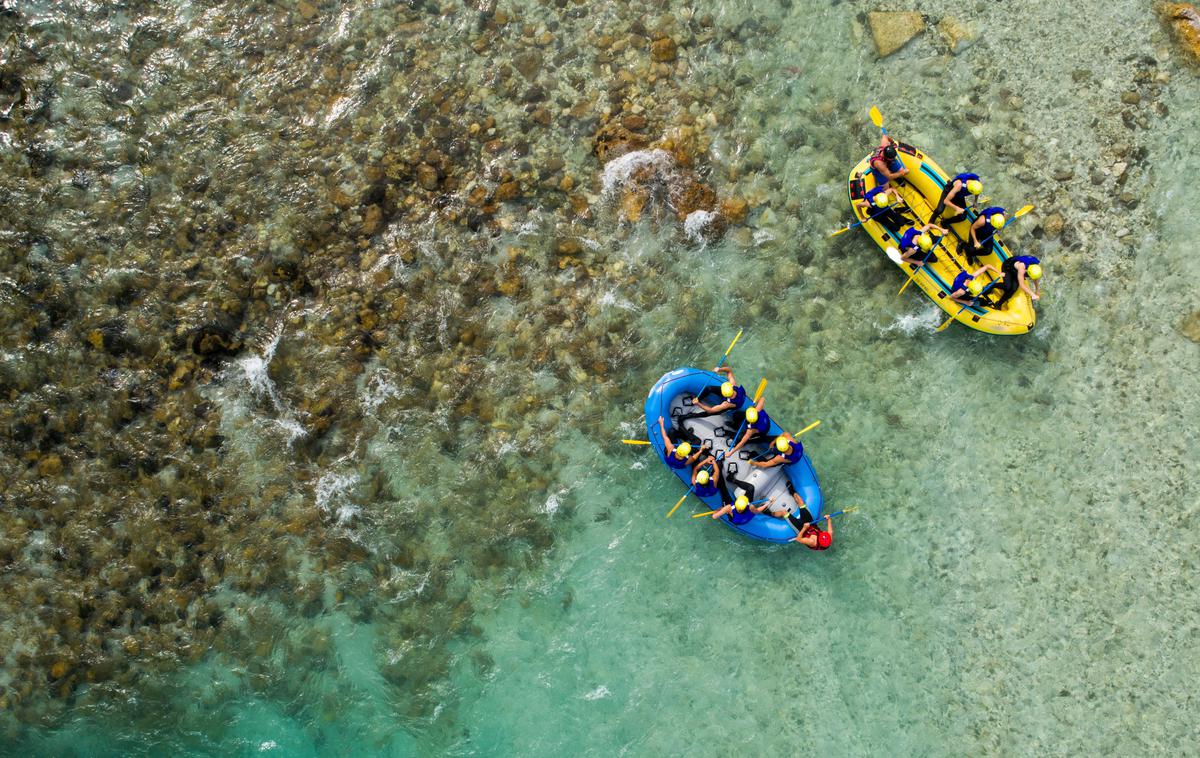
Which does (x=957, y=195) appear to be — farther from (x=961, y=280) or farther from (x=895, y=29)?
(x=895, y=29)

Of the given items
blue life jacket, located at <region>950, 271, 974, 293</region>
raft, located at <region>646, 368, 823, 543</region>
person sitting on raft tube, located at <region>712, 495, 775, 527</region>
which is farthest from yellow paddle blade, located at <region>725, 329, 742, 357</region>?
blue life jacket, located at <region>950, 271, 974, 293</region>

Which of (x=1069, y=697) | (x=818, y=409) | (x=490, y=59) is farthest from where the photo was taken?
(x=490, y=59)

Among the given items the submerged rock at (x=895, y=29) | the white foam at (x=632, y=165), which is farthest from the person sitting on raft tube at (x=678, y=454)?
the submerged rock at (x=895, y=29)

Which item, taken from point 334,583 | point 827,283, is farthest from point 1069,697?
point 334,583

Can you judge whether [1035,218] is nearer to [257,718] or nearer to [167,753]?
[257,718]

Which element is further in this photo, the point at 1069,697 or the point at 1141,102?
the point at 1141,102

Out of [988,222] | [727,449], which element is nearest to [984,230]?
[988,222]

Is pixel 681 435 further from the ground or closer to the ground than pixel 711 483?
further from the ground
